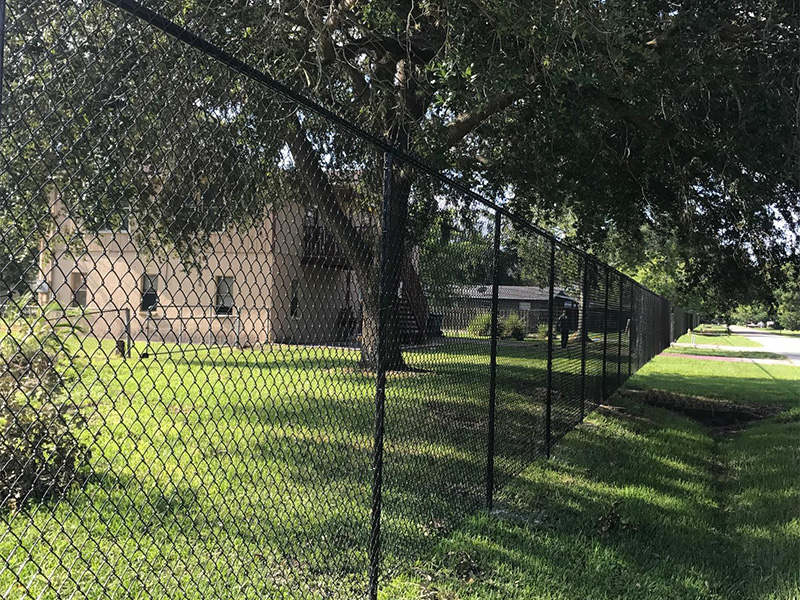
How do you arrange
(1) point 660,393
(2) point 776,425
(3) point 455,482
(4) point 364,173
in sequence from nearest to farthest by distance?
(4) point 364,173, (3) point 455,482, (2) point 776,425, (1) point 660,393

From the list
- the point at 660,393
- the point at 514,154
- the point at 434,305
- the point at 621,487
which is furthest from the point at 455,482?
the point at 660,393

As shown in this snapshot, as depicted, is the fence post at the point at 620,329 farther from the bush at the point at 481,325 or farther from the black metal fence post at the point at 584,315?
the bush at the point at 481,325

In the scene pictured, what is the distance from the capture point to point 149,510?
4621mm

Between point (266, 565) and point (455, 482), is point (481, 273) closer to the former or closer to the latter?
point (455, 482)

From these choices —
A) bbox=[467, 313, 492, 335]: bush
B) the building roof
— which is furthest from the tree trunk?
bbox=[467, 313, 492, 335]: bush

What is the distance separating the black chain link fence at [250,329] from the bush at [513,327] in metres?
0.03

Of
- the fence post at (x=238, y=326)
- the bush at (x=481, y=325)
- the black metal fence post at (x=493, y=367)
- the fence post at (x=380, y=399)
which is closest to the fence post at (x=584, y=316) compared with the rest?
the black metal fence post at (x=493, y=367)

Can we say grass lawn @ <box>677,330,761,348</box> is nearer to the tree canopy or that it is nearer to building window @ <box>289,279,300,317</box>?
the tree canopy

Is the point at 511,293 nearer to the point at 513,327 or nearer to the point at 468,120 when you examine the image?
the point at 513,327

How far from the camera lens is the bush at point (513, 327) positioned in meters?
5.84

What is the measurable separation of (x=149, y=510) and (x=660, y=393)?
37.9 ft

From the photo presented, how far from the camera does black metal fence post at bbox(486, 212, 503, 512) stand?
5.17 metres

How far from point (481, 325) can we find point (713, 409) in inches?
344

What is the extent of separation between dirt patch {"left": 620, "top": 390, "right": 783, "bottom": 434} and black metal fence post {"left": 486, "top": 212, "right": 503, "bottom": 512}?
20.9ft
